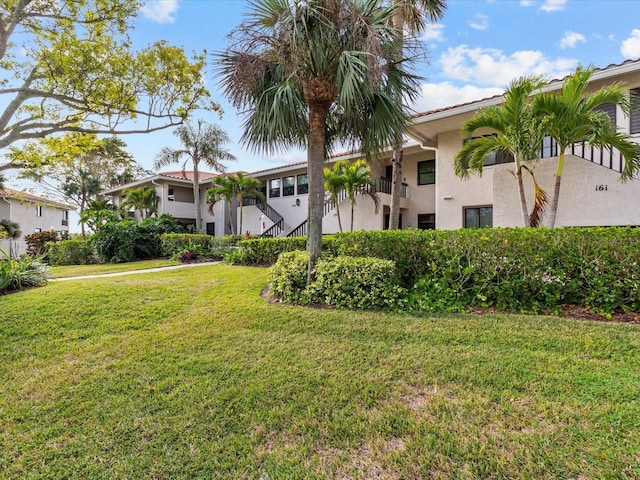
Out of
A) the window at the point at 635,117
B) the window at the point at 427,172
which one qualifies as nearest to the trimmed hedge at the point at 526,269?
the window at the point at 635,117

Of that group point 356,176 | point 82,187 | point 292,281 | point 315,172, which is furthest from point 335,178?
point 82,187

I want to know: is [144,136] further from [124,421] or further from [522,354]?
[522,354]

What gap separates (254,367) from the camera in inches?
141

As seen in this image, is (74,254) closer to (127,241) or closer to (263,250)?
(127,241)

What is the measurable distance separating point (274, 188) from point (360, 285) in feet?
52.8

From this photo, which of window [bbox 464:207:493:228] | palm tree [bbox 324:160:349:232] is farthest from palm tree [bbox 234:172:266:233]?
window [bbox 464:207:493:228]

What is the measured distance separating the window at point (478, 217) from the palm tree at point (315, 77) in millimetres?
6308

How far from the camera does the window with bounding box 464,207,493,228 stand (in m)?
11.0

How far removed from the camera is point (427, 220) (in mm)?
14898

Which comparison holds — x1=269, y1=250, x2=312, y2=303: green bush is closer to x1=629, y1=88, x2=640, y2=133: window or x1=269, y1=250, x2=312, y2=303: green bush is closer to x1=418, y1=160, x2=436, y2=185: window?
x1=629, y1=88, x2=640, y2=133: window

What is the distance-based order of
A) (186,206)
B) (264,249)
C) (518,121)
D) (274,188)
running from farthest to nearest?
(186,206), (274,188), (264,249), (518,121)

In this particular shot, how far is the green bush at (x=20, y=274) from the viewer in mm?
7648

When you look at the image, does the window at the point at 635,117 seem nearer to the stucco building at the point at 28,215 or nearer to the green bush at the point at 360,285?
the green bush at the point at 360,285

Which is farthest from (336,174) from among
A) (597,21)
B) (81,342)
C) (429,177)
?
(81,342)
